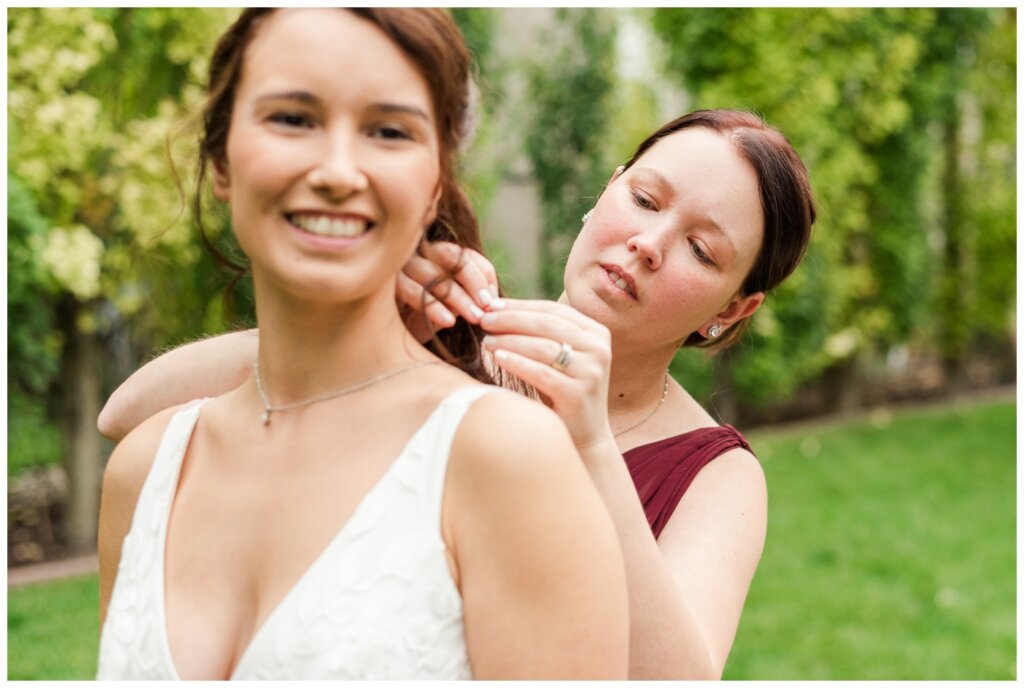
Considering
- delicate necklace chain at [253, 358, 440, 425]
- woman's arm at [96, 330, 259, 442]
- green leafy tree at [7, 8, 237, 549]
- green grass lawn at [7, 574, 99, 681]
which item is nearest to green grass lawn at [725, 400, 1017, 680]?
green grass lawn at [7, 574, 99, 681]

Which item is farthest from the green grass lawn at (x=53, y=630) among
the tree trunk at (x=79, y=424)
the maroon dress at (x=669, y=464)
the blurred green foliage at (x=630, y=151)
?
the maroon dress at (x=669, y=464)

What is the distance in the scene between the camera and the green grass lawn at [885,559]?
18.0 feet

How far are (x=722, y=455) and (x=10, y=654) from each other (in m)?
4.04

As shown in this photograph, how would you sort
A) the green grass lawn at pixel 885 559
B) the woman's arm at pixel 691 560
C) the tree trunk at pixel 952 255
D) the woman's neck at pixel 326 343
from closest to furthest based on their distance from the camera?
the woman's neck at pixel 326 343 < the woman's arm at pixel 691 560 < the green grass lawn at pixel 885 559 < the tree trunk at pixel 952 255

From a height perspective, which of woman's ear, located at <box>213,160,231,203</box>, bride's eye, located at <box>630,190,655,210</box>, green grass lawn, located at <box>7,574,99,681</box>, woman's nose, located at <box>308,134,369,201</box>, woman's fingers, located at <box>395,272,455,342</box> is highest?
woman's nose, located at <box>308,134,369,201</box>

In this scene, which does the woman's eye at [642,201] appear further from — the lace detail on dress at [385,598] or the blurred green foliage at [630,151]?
the blurred green foliage at [630,151]

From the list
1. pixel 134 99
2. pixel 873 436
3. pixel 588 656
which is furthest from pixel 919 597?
pixel 588 656

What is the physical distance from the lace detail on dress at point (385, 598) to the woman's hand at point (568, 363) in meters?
0.14

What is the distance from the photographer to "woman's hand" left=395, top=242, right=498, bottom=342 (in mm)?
1705

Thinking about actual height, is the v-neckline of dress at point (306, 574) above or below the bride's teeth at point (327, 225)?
below

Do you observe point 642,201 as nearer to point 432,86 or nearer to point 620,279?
point 620,279

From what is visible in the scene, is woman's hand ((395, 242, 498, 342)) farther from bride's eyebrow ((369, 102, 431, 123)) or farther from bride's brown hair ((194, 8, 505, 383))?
bride's eyebrow ((369, 102, 431, 123))

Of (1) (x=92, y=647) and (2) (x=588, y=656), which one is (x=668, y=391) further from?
(1) (x=92, y=647)

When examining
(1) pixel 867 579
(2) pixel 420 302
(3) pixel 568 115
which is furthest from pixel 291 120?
(3) pixel 568 115
